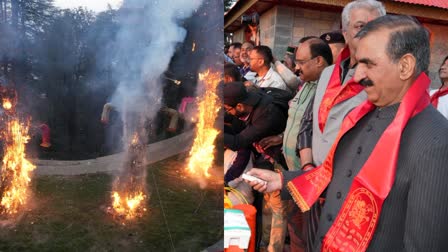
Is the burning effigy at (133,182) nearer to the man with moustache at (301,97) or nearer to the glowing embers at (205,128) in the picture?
the glowing embers at (205,128)

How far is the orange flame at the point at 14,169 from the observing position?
87cm

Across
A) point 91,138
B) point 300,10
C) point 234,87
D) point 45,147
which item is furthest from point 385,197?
point 300,10

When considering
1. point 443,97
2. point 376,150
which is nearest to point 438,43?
point 443,97

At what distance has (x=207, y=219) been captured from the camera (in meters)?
1.02

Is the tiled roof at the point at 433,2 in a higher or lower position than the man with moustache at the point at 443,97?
higher

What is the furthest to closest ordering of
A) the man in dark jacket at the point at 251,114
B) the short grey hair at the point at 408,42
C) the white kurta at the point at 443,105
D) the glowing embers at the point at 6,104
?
1. the white kurta at the point at 443,105
2. the man in dark jacket at the point at 251,114
3. the short grey hair at the point at 408,42
4. the glowing embers at the point at 6,104

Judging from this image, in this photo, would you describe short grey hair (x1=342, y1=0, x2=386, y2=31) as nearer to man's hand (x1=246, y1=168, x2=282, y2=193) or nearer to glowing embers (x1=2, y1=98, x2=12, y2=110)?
man's hand (x1=246, y1=168, x2=282, y2=193)

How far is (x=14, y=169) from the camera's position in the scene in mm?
876

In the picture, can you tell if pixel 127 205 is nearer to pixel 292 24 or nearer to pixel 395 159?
pixel 395 159

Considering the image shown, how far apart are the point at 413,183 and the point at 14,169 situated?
3.72 feet

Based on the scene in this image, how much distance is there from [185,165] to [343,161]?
78cm

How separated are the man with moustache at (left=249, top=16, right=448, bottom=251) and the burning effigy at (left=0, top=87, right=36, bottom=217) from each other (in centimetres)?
105

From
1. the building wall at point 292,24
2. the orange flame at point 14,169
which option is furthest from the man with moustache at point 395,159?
the building wall at point 292,24

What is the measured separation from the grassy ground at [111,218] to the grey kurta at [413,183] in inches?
23.2
